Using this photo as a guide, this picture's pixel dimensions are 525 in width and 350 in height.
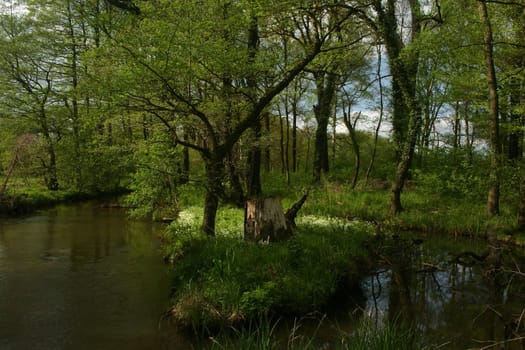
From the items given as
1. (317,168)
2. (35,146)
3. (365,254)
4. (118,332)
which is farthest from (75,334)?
(35,146)

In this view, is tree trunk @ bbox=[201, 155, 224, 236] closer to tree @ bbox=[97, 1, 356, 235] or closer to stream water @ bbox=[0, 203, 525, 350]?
tree @ bbox=[97, 1, 356, 235]

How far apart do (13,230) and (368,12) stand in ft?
50.5

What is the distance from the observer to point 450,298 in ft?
24.4

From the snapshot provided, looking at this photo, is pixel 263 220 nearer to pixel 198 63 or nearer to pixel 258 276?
pixel 258 276

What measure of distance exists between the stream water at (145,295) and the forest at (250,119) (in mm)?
654

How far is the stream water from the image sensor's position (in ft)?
18.9

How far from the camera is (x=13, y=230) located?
48.3 feet

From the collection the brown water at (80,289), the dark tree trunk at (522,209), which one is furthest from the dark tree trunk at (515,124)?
the brown water at (80,289)

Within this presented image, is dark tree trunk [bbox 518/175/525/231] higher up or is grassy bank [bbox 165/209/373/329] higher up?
dark tree trunk [bbox 518/175/525/231]

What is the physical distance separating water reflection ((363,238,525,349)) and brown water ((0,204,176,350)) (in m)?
4.05

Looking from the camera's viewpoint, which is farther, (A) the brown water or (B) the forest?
(B) the forest

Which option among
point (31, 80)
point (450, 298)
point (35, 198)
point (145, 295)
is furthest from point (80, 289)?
point (31, 80)

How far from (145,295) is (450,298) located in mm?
5931

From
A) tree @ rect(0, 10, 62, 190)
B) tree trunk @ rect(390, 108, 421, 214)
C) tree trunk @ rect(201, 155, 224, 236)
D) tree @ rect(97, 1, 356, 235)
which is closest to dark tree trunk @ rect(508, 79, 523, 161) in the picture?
tree trunk @ rect(390, 108, 421, 214)
